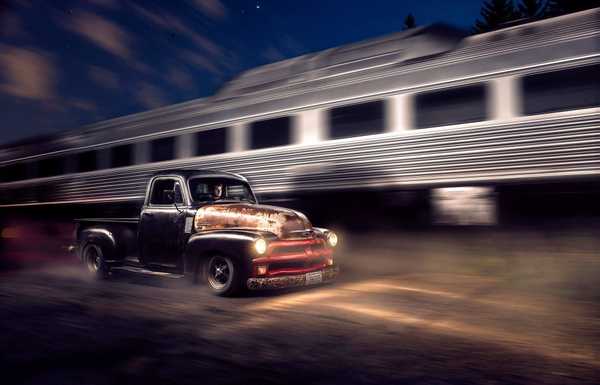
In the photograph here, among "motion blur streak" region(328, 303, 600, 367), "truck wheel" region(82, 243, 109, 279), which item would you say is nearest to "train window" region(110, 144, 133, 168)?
"truck wheel" region(82, 243, 109, 279)

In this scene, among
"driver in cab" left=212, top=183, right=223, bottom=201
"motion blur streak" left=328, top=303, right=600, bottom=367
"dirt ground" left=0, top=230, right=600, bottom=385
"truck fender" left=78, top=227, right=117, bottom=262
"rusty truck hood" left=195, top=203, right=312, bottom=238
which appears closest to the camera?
"dirt ground" left=0, top=230, right=600, bottom=385

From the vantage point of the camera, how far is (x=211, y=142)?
1205cm

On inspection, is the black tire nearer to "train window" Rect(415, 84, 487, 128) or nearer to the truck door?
the truck door

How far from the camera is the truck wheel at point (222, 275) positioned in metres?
6.84

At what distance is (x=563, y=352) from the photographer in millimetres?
4484

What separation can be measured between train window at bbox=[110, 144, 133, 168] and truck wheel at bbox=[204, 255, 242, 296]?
7515 millimetres

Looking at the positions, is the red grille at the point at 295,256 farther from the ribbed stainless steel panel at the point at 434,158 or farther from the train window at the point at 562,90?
the train window at the point at 562,90

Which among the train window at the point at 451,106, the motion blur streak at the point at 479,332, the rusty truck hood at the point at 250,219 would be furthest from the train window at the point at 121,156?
the motion blur streak at the point at 479,332

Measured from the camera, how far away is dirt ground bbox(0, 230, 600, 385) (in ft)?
13.3

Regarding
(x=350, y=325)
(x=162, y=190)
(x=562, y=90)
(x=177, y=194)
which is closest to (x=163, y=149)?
(x=162, y=190)

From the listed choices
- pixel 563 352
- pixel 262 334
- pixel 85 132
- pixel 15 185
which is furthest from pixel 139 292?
pixel 15 185

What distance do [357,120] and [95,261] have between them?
4709mm

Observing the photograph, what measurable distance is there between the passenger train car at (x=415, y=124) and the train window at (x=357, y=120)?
2 cm

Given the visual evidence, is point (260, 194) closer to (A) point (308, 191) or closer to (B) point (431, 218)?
(A) point (308, 191)
